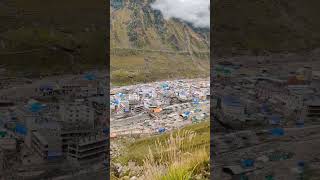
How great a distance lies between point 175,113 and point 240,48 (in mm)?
840

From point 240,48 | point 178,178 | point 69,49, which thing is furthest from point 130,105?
point 178,178

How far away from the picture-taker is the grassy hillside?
84.1 inches

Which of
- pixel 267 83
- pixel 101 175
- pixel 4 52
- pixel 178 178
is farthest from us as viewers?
pixel 267 83

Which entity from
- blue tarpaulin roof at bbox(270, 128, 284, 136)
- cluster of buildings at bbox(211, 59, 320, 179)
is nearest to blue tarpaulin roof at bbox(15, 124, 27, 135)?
cluster of buildings at bbox(211, 59, 320, 179)

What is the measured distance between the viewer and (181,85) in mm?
4000

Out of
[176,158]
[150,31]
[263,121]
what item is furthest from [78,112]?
[150,31]

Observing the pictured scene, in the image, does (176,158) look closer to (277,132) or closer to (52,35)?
(277,132)

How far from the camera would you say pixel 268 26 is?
273cm

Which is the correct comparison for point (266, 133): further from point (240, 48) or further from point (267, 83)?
point (240, 48)

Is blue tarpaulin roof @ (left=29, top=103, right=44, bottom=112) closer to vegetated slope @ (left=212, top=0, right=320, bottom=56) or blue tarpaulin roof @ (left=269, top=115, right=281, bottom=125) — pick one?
vegetated slope @ (left=212, top=0, right=320, bottom=56)

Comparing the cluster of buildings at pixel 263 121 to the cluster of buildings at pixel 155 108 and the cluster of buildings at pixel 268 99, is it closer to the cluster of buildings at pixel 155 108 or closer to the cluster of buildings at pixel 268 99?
the cluster of buildings at pixel 268 99

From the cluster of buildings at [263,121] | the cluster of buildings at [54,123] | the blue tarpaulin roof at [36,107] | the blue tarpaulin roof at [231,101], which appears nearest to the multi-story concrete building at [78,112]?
the cluster of buildings at [54,123]

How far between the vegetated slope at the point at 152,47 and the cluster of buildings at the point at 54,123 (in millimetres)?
1531

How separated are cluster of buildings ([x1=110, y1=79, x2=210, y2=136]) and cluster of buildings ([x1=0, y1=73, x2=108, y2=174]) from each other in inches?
23.2
